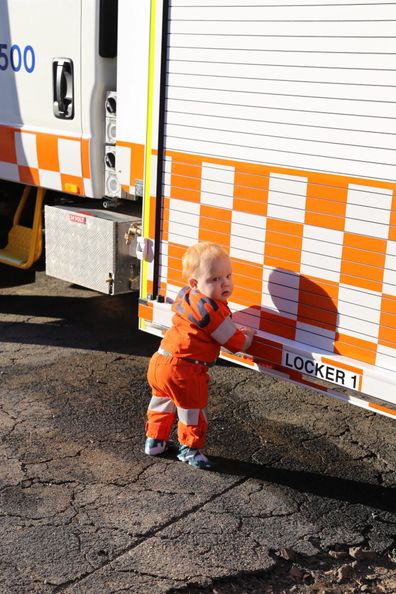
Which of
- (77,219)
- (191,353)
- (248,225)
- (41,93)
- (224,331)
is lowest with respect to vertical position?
(191,353)

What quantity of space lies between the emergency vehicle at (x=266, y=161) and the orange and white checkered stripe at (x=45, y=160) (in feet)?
0.78

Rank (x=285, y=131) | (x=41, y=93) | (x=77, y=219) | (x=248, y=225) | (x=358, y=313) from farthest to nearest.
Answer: (x=41, y=93) < (x=77, y=219) < (x=248, y=225) < (x=285, y=131) < (x=358, y=313)

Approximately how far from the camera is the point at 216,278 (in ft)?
12.6

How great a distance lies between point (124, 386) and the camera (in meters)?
4.96

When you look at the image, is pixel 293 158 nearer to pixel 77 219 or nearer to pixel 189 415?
pixel 189 415

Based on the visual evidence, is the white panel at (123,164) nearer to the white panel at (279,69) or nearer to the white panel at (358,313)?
the white panel at (279,69)

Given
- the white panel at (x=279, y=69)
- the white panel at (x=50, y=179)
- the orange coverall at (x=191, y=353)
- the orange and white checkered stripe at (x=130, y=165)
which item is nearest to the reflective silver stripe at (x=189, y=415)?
the orange coverall at (x=191, y=353)

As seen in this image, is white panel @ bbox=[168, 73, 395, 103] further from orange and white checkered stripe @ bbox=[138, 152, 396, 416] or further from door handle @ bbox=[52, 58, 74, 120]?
door handle @ bbox=[52, 58, 74, 120]

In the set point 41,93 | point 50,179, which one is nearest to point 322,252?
point 50,179

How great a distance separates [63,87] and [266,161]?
193 centimetres

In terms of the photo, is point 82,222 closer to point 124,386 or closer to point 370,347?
point 124,386

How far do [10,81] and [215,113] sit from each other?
7.05ft

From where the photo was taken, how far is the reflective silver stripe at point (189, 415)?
3.95 metres

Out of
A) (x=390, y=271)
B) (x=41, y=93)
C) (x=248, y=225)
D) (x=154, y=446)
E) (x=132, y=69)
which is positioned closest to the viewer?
(x=390, y=271)
